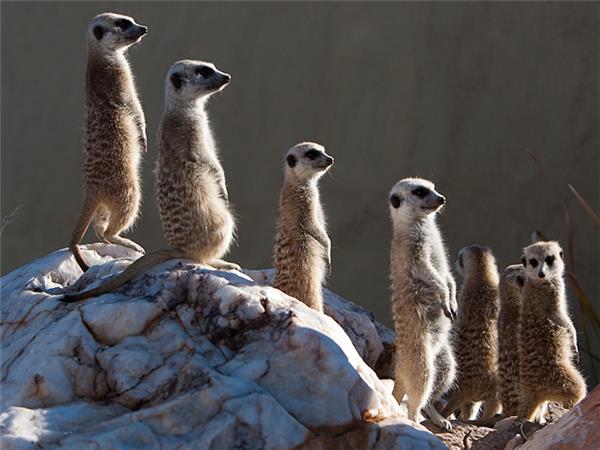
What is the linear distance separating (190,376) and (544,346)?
4.95 feet

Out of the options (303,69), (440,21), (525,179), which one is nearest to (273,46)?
(303,69)

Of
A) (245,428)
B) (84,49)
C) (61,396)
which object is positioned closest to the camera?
(245,428)

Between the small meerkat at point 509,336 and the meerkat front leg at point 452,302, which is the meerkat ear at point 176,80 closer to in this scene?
the meerkat front leg at point 452,302

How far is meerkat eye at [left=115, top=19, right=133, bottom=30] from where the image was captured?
159 inches

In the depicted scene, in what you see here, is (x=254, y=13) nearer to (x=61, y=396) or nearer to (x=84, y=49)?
(x=84, y=49)

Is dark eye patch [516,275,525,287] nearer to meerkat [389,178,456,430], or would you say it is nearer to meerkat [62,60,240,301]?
meerkat [389,178,456,430]

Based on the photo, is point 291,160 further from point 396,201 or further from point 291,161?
point 396,201

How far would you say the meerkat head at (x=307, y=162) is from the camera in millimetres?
3881

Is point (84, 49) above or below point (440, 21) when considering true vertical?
below

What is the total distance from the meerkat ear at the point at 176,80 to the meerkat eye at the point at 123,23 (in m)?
0.40

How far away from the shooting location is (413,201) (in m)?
4.00

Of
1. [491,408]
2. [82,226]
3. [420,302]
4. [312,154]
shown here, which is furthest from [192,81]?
[491,408]

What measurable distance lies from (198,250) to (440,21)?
2.99m

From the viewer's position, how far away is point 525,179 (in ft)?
19.8
